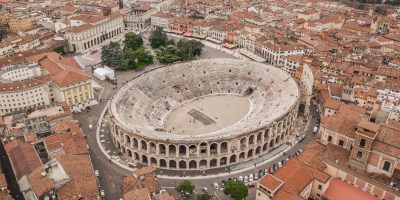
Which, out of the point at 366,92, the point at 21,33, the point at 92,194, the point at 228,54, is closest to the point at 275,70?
the point at 366,92

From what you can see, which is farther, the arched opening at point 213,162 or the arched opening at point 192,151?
the arched opening at point 213,162

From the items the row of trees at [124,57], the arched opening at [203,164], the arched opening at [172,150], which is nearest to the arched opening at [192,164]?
the arched opening at [203,164]

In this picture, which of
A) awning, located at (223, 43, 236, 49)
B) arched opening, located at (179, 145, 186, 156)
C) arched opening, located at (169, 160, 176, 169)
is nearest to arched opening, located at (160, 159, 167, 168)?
arched opening, located at (169, 160, 176, 169)

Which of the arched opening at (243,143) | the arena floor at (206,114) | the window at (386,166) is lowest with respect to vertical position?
the arena floor at (206,114)

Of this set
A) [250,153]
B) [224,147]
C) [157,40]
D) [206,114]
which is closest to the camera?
[224,147]

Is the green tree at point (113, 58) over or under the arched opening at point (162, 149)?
over

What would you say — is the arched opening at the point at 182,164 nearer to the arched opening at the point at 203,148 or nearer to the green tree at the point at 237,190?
the arched opening at the point at 203,148

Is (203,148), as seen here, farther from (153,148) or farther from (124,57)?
(124,57)

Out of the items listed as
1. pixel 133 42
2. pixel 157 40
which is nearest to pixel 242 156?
pixel 133 42
